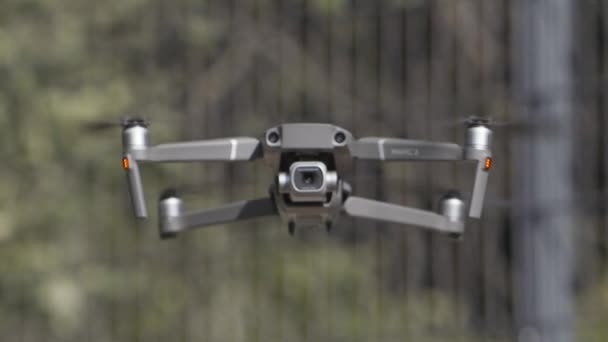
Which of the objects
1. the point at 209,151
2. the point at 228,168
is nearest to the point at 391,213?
the point at 209,151

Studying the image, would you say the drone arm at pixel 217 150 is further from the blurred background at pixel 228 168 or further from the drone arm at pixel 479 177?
the blurred background at pixel 228 168

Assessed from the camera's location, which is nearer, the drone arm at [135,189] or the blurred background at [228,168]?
the drone arm at [135,189]

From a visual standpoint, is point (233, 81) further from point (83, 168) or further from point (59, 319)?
point (59, 319)

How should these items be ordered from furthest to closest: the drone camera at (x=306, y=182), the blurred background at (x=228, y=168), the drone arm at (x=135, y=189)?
1. the blurred background at (x=228, y=168)
2. the drone arm at (x=135, y=189)
3. the drone camera at (x=306, y=182)

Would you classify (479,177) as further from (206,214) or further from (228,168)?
(228,168)

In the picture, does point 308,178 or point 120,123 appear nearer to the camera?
point 308,178

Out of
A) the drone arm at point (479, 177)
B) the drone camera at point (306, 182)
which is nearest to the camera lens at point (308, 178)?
the drone camera at point (306, 182)

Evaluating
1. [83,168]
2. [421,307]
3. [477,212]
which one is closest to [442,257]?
[421,307]
